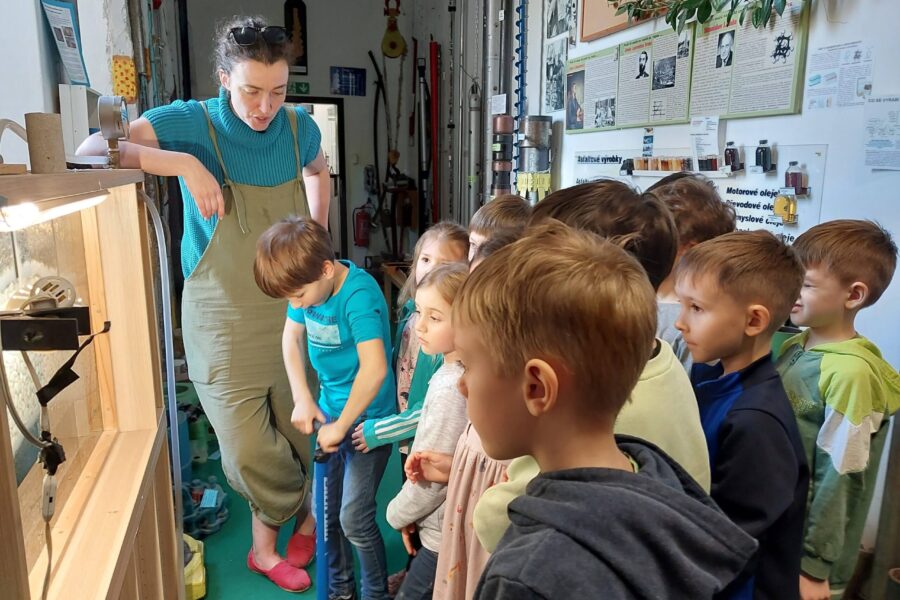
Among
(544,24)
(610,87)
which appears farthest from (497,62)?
(610,87)

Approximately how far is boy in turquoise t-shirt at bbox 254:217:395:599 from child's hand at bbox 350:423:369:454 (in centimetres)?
4

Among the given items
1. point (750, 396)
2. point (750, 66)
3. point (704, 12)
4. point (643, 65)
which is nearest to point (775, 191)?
point (750, 66)

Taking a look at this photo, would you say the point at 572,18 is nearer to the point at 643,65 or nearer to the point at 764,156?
the point at 643,65

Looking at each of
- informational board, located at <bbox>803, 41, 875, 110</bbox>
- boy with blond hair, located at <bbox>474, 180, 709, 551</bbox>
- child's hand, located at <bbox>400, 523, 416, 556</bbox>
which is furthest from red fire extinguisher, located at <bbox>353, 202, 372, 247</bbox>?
boy with blond hair, located at <bbox>474, 180, 709, 551</bbox>

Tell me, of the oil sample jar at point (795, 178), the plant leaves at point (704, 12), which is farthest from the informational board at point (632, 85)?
the oil sample jar at point (795, 178)

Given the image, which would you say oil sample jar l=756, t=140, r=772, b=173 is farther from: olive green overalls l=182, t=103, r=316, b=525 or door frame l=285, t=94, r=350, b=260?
door frame l=285, t=94, r=350, b=260

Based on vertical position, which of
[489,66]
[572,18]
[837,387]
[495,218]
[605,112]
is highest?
[572,18]

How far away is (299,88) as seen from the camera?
20.0ft

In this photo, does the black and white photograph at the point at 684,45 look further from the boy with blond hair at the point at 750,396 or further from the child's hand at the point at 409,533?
the child's hand at the point at 409,533

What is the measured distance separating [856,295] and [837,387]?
0.24 metres

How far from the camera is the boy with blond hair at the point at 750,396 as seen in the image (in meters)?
1.09

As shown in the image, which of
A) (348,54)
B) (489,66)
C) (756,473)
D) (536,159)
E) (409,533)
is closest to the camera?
(756,473)

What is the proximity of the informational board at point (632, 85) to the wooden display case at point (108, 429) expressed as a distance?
208cm

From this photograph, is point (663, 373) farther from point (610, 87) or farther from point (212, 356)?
point (610, 87)
